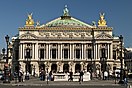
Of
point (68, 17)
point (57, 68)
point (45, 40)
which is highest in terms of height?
point (68, 17)

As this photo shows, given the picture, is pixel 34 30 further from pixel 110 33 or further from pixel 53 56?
pixel 110 33

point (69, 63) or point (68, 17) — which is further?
point (68, 17)

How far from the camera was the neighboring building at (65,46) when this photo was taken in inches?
5507

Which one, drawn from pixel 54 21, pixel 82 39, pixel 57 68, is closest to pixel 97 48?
pixel 82 39

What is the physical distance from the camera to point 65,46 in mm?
142750

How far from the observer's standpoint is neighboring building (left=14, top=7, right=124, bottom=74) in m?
140

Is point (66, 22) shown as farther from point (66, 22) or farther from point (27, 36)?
point (27, 36)

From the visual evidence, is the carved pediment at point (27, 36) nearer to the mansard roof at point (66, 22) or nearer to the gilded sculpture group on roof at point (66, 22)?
the gilded sculpture group on roof at point (66, 22)

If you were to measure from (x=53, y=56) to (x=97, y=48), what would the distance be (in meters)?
15.6

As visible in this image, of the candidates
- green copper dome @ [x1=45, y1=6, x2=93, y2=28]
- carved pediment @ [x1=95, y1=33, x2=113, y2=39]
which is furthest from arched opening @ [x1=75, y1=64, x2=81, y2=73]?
green copper dome @ [x1=45, y1=6, x2=93, y2=28]

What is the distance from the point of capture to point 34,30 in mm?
143000

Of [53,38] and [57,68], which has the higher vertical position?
[53,38]

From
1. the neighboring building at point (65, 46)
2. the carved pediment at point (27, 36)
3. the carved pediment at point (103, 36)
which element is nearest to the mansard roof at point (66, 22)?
the neighboring building at point (65, 46)

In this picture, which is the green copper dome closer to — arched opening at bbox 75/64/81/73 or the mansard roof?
the mansard roof
